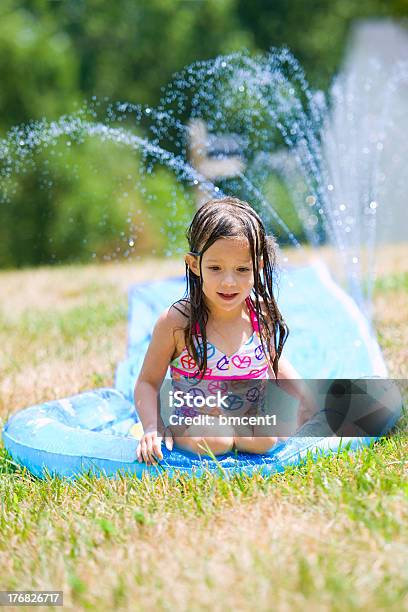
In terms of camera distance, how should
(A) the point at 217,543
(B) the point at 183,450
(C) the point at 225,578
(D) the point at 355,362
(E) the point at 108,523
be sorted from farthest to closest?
1. (D) the point at 355,362
2. (B) the point at 183,450
3. (E) the point at 108,523
4. (A) the point at 217,543
5. (C) the point at 225,578

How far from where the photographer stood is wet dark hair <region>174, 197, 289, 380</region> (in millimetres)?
2184

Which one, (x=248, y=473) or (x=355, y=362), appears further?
(x=355, y=362)

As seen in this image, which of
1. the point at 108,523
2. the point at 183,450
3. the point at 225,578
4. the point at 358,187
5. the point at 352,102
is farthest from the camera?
the point at 352,102

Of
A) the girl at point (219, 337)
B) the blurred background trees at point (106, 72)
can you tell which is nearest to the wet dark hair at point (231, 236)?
the girl at point (219, 337)

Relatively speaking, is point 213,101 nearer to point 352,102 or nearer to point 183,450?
point 352,102

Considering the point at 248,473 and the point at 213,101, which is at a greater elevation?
the point at 213,101

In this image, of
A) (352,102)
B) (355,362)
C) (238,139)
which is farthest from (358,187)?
(355,362)

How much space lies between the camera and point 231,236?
217cm

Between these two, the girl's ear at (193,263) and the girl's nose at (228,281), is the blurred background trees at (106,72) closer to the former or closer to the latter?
the girl's ear at (193,263)

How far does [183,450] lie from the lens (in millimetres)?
2252

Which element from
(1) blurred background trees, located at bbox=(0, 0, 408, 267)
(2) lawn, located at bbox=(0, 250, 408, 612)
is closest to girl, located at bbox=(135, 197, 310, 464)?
(2) lawn, located at bbox=(0, 250, 408, 612)

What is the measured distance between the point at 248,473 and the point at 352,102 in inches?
302

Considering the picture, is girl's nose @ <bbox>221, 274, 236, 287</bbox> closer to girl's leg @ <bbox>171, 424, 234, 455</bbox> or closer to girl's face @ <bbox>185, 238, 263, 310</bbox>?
girl's face @ <bbox>185, 238, 263, 310</bbox>

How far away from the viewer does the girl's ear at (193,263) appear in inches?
88.9
